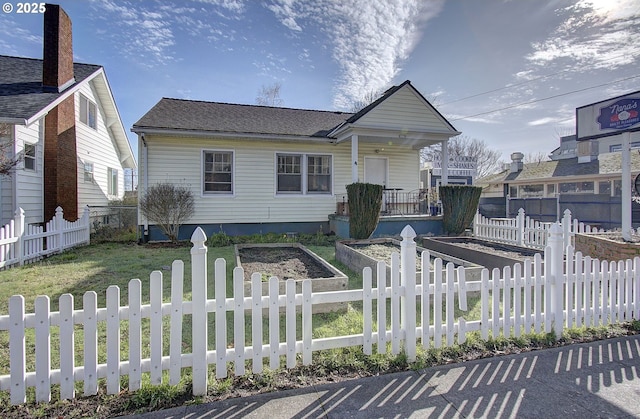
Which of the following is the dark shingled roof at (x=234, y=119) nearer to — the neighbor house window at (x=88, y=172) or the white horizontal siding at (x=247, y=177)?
the white horizontal siding at (x=247, y=177)

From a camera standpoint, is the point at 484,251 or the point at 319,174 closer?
the point at 484,251

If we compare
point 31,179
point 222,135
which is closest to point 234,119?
point 222,135

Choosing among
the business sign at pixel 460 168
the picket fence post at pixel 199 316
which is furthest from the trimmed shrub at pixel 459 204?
the business sign at pixel 460 168

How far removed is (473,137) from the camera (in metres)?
45.1

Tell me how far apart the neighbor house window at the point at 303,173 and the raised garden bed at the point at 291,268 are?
436cm

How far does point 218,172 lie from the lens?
38.6 feet

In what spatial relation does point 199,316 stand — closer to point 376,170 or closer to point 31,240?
point 31,240

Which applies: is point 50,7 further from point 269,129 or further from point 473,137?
point 473,137

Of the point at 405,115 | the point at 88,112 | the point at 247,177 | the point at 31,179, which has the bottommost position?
the point at 31,179

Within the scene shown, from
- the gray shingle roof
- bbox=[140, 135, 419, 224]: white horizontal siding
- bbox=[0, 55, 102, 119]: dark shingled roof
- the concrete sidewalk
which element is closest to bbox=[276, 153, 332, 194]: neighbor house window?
bbox=[140, 135, 419, 224]: white horizontal siding

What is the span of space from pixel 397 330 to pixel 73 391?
2694 millimetres

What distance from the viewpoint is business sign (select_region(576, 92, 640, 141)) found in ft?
19.7

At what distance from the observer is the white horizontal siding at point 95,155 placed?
12.5m

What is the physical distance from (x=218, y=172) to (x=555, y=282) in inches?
420
